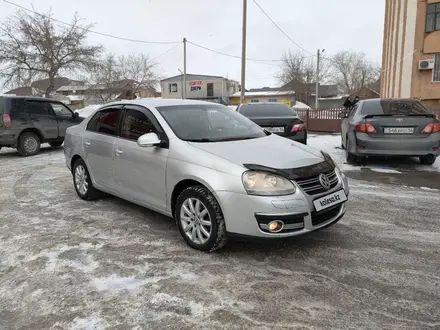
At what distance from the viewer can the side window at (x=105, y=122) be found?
15.1 ft

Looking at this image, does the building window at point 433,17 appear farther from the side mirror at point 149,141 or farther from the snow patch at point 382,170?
the side mirror at point 149,141

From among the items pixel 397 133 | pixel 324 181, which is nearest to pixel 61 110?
pixel 397 133

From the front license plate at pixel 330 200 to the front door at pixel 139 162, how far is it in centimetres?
155

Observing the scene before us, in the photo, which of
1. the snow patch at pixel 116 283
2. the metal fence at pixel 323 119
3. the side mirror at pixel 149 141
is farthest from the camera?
the metal fence at pixel 323 119

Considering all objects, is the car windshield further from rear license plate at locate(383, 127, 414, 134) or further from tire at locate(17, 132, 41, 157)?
tire at locate(17, 132, 41, 157)

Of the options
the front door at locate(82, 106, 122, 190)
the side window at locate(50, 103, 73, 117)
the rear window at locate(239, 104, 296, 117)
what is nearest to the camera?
the front door at locate(82, 106, 122, 190)

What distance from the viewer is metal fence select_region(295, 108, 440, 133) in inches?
647

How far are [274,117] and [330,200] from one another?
4.77 metres

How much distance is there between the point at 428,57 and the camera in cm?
2056

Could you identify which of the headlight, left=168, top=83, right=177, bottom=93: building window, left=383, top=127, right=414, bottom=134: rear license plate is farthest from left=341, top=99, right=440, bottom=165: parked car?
left=168, top=83, right=177, bottom=93: building window

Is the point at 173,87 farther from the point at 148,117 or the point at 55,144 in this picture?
the point at 148,117

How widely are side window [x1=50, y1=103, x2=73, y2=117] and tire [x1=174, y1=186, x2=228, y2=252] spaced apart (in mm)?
8517

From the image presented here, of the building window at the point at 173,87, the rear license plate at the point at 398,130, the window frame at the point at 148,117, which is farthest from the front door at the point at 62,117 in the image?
the building window at the point at 173,87

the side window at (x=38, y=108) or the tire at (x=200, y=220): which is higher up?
the side window at (x=38, y=108)
